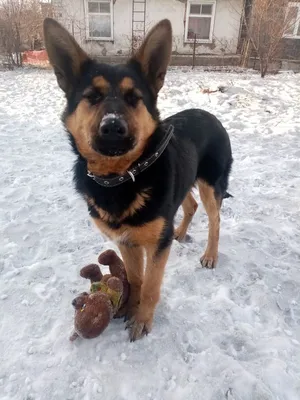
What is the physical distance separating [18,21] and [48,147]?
1341 centimetres

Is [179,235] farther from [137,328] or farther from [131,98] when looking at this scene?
[131,98]

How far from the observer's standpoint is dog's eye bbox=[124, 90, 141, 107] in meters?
2.60

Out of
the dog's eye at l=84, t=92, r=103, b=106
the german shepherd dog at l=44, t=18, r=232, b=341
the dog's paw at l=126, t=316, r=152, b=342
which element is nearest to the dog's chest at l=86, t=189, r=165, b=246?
the german shepherd dog at l=44, t=18, r=232, b=341

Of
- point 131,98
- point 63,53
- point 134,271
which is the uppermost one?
point 63,53

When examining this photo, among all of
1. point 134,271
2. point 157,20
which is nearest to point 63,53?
point 134,271

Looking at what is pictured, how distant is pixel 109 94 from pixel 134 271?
1.58 m

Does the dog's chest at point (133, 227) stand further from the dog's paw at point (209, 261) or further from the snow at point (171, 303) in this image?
the dog's paw at point (209, 261)

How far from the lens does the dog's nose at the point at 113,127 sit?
2264 millimetres

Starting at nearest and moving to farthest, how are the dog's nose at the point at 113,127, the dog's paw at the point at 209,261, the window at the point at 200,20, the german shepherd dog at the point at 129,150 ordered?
1. the dog's nose at the point at 113,127
2. the german shepherd dog at the point at 129,150
3. the dog's paw at the point at 209,261
4. the window at the point at 200,20

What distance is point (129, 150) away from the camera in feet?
8.14

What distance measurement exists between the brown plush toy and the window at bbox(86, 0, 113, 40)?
19.6 metres

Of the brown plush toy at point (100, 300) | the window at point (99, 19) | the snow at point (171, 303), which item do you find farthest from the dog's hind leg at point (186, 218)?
the window at point (99, 19)

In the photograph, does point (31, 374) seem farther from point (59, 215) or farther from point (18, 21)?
point (18, 21)

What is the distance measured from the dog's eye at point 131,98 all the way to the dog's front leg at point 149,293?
114cm
